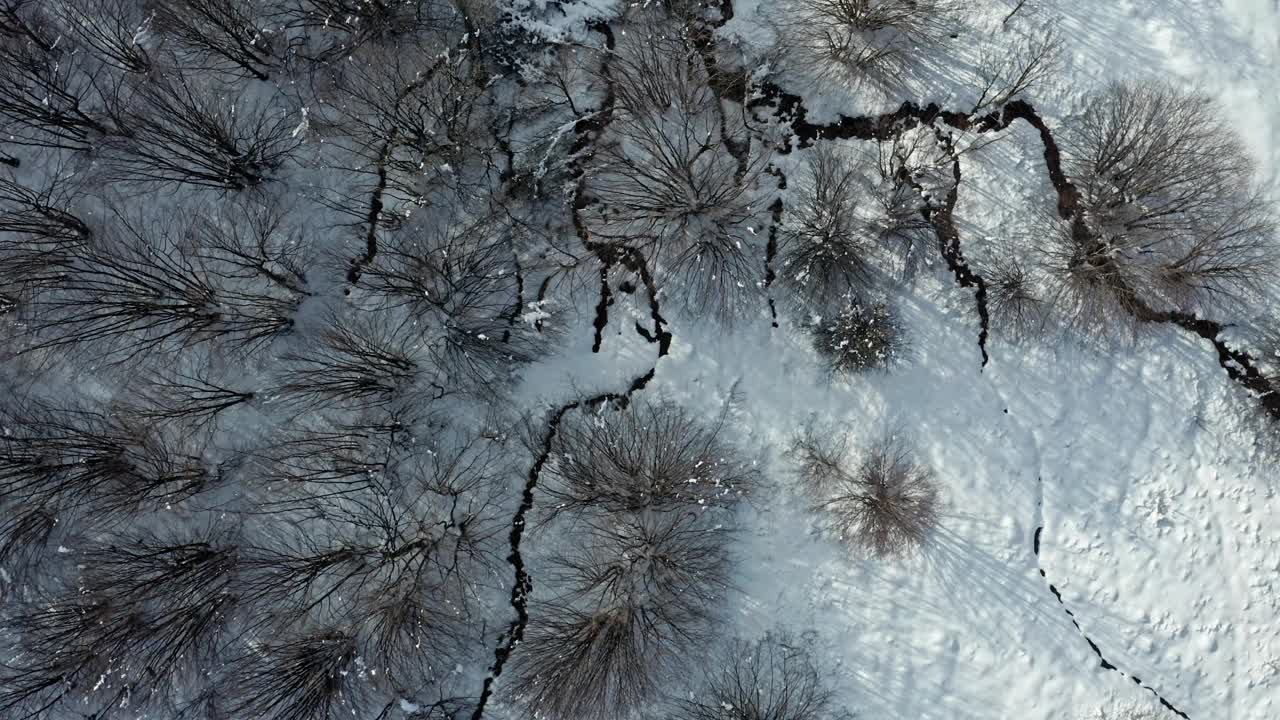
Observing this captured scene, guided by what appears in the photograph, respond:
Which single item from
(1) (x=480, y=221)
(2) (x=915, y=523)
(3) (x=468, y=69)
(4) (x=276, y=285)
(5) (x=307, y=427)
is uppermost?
(3) (x=468, y=69)

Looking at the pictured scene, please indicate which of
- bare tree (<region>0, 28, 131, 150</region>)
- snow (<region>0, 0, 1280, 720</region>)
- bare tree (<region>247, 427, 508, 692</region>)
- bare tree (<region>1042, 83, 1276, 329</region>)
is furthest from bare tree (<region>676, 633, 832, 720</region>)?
bare tree (<region>0, 28, 131, 150</region>)

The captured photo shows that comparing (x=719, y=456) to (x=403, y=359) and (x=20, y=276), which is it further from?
(x=20, y=276)

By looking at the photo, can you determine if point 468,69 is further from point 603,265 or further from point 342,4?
point 603,265

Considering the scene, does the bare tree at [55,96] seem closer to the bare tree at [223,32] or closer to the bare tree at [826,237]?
the bare tree at [223,32]

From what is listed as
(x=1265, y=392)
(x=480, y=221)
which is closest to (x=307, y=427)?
(x=480, y=221)

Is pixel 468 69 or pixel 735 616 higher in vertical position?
pixel 468 69
